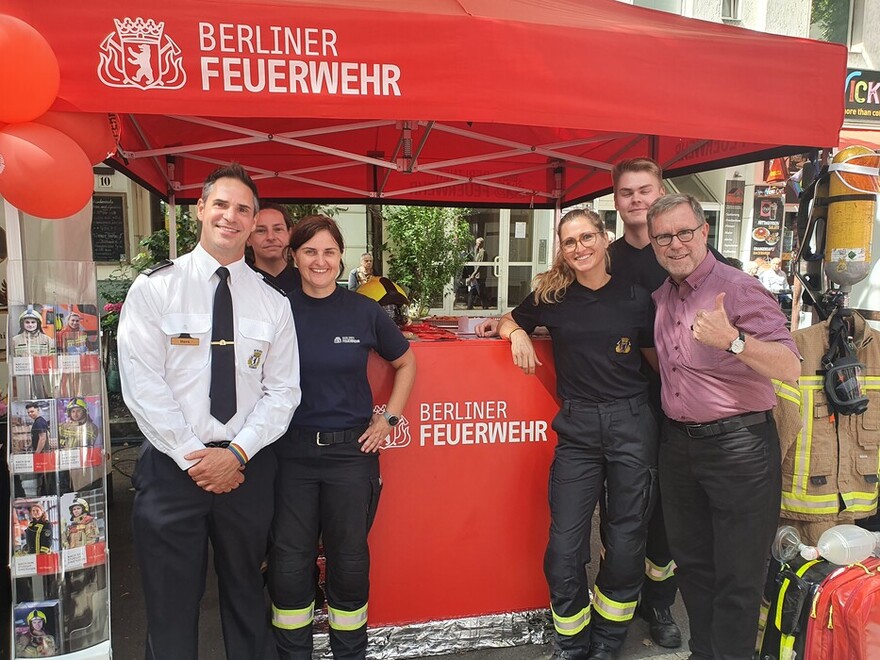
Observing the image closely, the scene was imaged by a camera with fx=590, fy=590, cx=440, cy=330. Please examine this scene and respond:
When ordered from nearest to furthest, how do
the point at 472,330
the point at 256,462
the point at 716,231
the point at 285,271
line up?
the point at 256,462 → the point at 285,271 → the point at 472,330 → the point at 716,231

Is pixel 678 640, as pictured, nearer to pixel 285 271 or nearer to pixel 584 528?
pixel 584 528

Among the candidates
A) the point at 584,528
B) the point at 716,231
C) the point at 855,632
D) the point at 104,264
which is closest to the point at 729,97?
the point at 584,528

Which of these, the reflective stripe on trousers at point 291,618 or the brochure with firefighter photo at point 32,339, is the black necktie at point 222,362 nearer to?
the brochure with firefighter photo at point 32,339

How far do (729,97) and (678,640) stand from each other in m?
2.54

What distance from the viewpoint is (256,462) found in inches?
87.6

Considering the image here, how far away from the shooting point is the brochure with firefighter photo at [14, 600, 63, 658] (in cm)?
222

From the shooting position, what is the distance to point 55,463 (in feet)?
7.29

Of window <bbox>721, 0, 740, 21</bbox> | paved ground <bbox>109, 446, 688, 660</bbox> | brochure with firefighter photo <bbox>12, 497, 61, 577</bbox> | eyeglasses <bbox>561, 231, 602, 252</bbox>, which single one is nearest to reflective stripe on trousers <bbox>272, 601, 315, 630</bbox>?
paved ground <bbox>109, 446, 688, 660</bbox>

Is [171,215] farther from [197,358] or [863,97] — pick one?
[863,97]

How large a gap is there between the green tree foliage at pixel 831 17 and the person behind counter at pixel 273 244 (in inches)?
552

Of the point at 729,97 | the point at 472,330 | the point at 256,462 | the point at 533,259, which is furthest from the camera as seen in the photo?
the point at 533,259

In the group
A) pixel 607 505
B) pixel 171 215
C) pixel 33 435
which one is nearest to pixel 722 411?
pixel 607 505

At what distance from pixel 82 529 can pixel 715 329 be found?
2469 mm

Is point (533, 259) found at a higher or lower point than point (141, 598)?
higher
